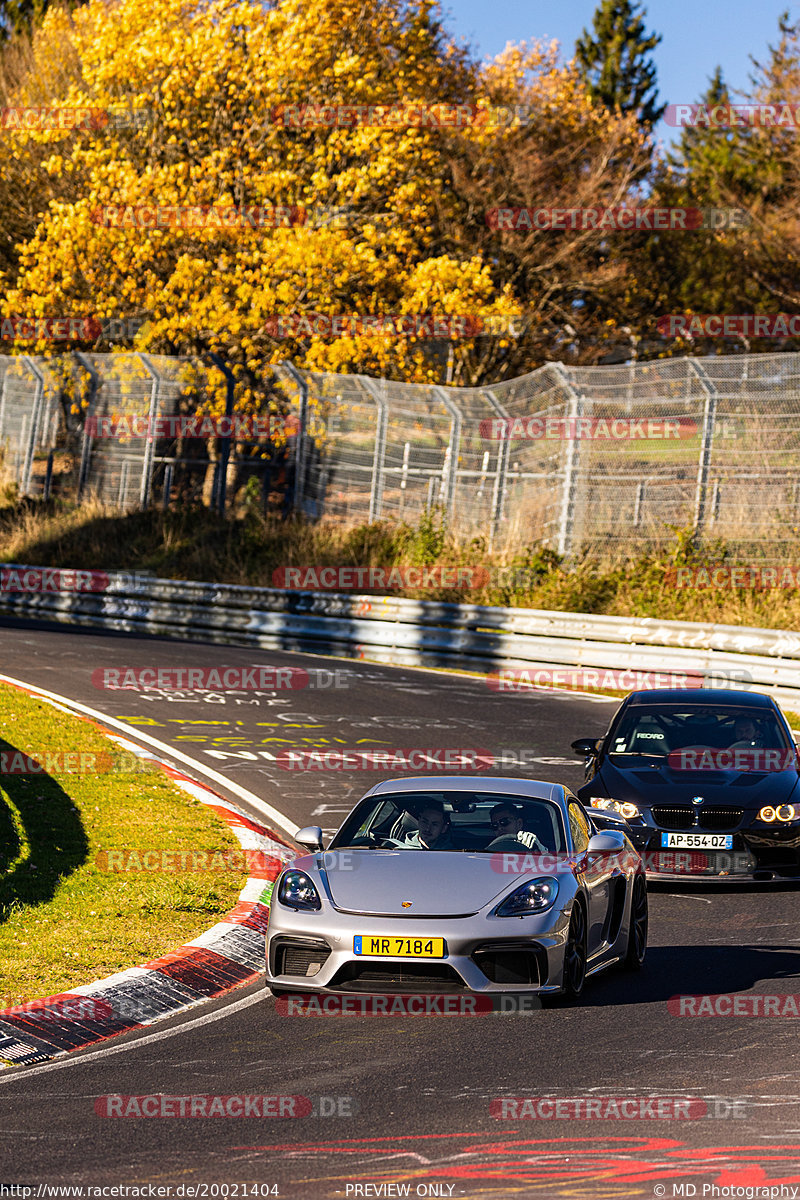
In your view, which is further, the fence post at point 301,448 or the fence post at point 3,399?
the fence post at point 3,399

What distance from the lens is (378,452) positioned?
31.4 meters

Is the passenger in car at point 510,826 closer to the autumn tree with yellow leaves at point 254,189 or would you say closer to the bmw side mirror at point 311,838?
the bmw side mirror at point 311,838

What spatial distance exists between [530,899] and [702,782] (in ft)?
14.5

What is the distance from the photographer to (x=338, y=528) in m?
32.2

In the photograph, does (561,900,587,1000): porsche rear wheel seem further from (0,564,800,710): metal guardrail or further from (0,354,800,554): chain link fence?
(0,354,800,554): chain link fence

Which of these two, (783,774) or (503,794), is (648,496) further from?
(503,794)

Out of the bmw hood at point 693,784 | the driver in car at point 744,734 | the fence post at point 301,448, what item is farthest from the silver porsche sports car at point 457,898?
the fence post at point 301,448

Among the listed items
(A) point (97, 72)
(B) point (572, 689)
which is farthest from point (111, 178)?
(B) point (572, 689)

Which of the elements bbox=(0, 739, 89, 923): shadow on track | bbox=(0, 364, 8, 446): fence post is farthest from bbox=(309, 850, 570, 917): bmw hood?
bbox=(0, 364, 8, 446): fence post

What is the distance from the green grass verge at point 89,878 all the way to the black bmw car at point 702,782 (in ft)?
10.0

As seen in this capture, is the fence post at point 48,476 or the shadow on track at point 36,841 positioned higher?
the fence post at point 48,476

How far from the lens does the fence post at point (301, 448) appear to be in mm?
32531

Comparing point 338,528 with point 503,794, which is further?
point 338,528

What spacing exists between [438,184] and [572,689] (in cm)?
2070
